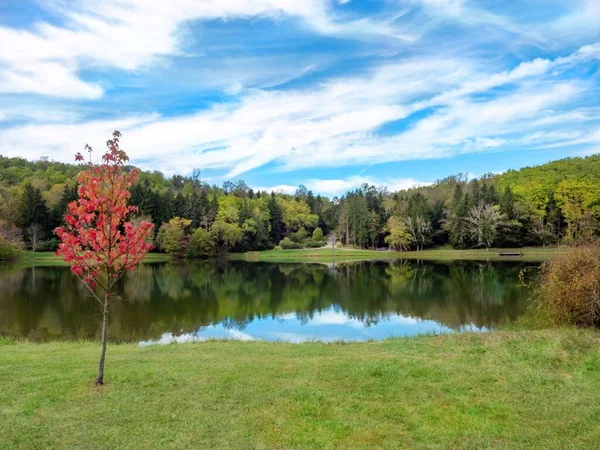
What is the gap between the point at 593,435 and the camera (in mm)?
5367

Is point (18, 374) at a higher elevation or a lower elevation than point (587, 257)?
lower

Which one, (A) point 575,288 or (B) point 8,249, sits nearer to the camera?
(A) point 575,288

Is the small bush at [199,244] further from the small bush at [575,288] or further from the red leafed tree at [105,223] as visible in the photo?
the red leafed tree at [105,223]

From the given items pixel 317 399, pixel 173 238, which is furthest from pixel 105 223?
pixel 173 238

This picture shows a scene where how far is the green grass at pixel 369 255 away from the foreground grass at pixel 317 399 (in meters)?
57.8

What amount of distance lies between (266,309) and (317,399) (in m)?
17.5

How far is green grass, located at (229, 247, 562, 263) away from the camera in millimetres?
66125

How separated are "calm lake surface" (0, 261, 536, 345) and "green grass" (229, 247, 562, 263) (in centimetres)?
3182

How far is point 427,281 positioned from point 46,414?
32.9 m

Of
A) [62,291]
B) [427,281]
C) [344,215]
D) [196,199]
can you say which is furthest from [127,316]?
[344,215]

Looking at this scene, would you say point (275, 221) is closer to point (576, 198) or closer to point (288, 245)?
point (288, 245)

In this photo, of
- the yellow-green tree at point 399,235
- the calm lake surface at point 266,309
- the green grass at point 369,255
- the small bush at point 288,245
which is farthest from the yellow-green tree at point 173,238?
the yellow-green tree at point 399,235

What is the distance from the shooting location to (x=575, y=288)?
1298 cm

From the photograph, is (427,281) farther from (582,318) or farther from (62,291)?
(62,291)
